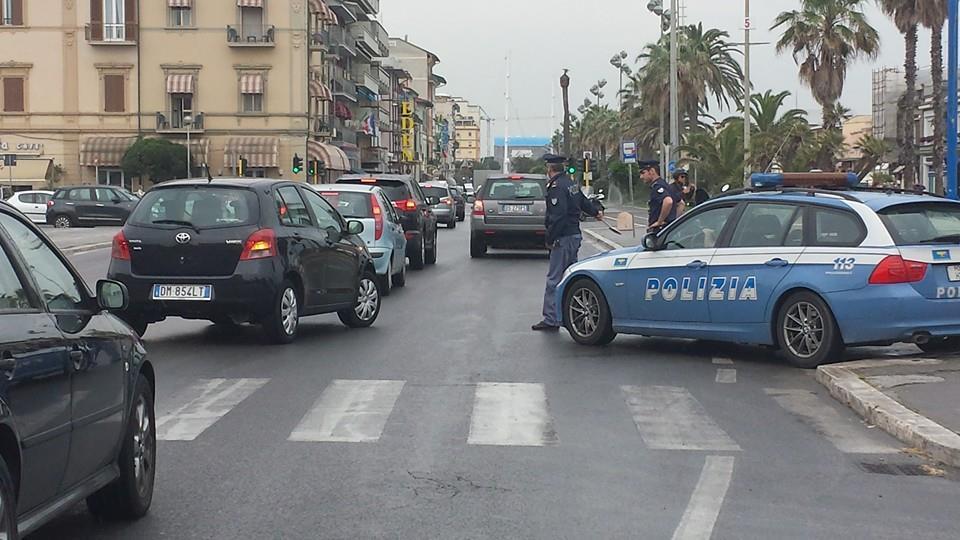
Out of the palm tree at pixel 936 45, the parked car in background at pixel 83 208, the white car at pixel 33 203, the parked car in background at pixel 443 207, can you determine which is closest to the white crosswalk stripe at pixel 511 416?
the palm tree at pixel 936 45

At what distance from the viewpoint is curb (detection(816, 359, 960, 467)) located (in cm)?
789

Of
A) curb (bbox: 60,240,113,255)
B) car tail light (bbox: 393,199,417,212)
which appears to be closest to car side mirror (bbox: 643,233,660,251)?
car tail light (bbox: 393,199,417,212)

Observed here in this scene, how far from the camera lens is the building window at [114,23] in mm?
70375

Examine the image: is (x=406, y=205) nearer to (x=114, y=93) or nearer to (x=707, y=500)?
(x=707, y=500)

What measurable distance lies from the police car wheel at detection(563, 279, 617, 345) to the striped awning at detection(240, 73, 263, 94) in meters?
59.4

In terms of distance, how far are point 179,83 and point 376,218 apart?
5515cm

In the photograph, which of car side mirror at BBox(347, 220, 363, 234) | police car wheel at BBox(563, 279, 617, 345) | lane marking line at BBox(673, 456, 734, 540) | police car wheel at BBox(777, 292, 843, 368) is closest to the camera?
lane marking line at BBox(673, 456, 734, 540)

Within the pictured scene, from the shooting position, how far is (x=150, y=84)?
234 ft

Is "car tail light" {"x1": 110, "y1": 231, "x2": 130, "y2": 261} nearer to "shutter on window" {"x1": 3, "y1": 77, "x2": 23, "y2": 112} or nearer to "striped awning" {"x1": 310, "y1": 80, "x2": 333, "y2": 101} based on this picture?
→ "striped awning" {"x1": 310, "y1": 80, "x2": 333, "y2": 101}

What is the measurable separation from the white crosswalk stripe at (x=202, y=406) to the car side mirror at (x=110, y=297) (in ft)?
7.96

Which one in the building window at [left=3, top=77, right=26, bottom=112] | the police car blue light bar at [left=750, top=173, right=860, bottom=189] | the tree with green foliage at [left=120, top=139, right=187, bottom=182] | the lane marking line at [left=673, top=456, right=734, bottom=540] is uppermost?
the building window at [left=3, top=77, right=26, bottom=112]

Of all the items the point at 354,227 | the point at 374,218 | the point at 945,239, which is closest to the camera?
the point at 945,239

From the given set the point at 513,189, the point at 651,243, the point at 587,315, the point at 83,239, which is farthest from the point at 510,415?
the point at 83,239

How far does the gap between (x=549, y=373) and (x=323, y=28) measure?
7024cm
